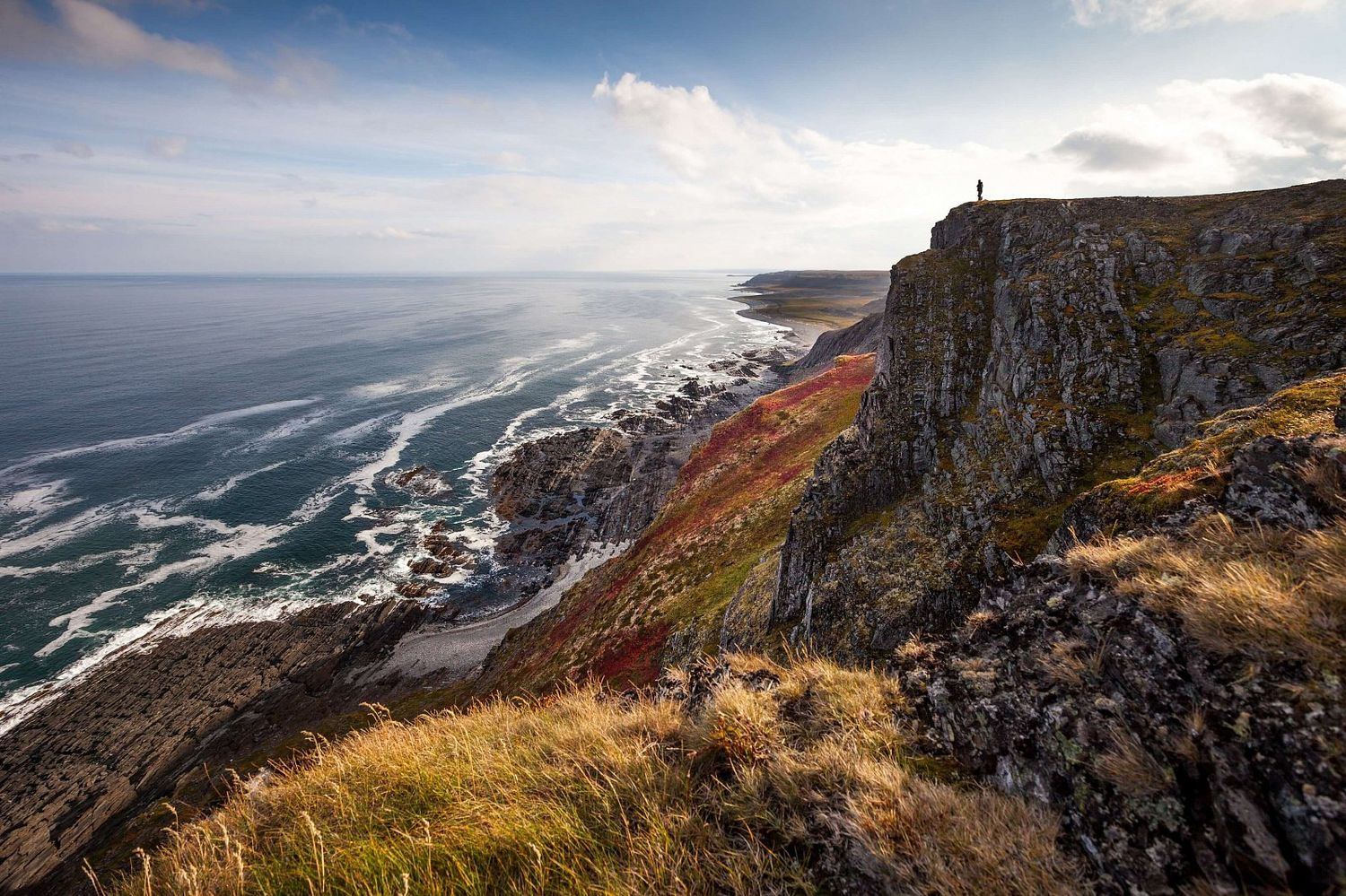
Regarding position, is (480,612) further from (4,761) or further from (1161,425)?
(1161,425)

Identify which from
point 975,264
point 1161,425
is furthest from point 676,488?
point 1161,425

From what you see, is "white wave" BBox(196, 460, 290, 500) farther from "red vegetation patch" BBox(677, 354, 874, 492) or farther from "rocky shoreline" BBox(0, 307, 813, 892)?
"red vegetation patch" BBox(677, 354, 874, 492)

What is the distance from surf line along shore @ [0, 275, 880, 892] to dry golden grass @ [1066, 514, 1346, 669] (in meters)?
41.1

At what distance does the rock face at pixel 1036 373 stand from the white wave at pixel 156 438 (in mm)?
95945

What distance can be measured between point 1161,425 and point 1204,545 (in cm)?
1581

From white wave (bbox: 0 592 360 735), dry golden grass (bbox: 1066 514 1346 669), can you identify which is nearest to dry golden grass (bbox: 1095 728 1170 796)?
dry golden grass (bbox: 1066 514 1346 669)

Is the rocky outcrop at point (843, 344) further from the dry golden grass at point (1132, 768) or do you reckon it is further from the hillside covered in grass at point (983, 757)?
the dry golden grass at point (1132, 768)

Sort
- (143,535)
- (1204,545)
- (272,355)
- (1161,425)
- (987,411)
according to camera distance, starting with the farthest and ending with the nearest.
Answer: (272,355), (143,535), (987,411), (1161,425), (1204,545)

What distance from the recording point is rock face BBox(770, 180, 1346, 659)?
Answer: 17.2 meters

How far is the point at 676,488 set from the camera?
199ft

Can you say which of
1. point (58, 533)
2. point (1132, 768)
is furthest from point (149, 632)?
point (1132, 768)

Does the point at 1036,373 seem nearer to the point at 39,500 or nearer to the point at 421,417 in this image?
the point at 421,417

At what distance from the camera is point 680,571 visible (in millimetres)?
36219

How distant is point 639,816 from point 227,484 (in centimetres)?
7889
